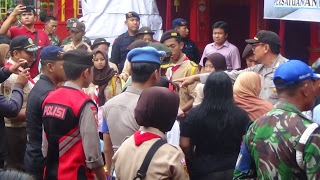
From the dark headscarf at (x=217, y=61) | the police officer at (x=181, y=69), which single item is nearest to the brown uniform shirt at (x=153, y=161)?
the police officer at (x=181, y=69)

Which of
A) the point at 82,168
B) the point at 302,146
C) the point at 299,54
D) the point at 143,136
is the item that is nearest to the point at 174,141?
the point at 82,168

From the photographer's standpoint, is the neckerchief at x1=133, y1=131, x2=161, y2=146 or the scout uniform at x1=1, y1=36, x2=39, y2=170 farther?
the scout uniform at x1=1, y1=36, x2=39, y2=170

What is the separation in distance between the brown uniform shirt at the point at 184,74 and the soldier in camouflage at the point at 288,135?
3.29 meters

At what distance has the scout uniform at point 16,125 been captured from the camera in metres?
6.61

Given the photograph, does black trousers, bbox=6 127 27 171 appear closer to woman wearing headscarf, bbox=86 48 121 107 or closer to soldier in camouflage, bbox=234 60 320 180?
woman wearing headscarf, bbox=86 48 121 107

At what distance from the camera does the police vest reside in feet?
15.5

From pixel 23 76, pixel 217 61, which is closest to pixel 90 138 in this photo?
pixel 23 76

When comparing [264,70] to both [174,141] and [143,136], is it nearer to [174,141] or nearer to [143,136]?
[174,141]

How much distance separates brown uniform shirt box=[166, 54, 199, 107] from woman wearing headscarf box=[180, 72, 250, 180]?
6.98 ft

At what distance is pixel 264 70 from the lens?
6.81 m

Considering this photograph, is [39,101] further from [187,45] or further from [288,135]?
[187,45]

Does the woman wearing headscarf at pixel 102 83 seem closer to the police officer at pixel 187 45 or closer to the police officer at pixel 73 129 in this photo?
the police officer at pixel 73 129

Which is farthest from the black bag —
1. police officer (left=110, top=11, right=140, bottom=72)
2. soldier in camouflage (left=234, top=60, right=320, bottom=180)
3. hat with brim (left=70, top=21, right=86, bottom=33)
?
hat with brim (left=70, top=21, right=86, bottom=33)

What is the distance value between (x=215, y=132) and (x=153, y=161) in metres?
1.32
